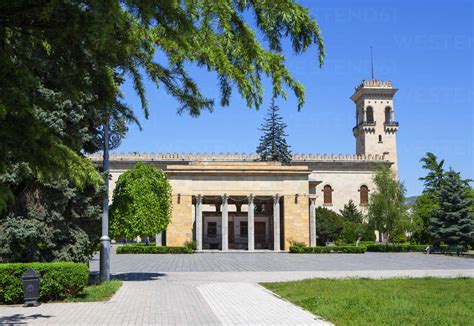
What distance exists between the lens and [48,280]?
1284 centimetres

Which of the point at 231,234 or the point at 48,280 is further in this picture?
the point at 231,234

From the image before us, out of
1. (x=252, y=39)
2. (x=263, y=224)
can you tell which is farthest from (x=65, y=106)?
(x=263, y=224)

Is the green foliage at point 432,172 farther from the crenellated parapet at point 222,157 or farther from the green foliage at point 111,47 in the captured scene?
the green foliage at point 111,47

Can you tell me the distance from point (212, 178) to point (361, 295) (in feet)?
105

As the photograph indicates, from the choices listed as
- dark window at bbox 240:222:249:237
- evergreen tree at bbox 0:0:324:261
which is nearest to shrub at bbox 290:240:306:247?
dark window at bbox 240:222:249:237

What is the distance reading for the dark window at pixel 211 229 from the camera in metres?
47.9

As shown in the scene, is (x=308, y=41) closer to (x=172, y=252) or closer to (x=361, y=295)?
(x=361, y=295)

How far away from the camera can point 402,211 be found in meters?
46.9

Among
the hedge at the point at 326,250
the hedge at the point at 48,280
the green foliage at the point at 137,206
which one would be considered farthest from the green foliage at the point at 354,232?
the hedge at the point at 48,280

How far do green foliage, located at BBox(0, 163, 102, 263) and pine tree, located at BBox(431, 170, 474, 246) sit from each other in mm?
34338

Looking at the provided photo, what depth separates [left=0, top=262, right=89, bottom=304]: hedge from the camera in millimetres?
12438

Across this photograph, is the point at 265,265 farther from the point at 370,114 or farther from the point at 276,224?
the point at 370,114

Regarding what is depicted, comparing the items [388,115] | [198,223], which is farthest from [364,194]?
[198,223]

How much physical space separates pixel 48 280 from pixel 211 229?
1416 inches
